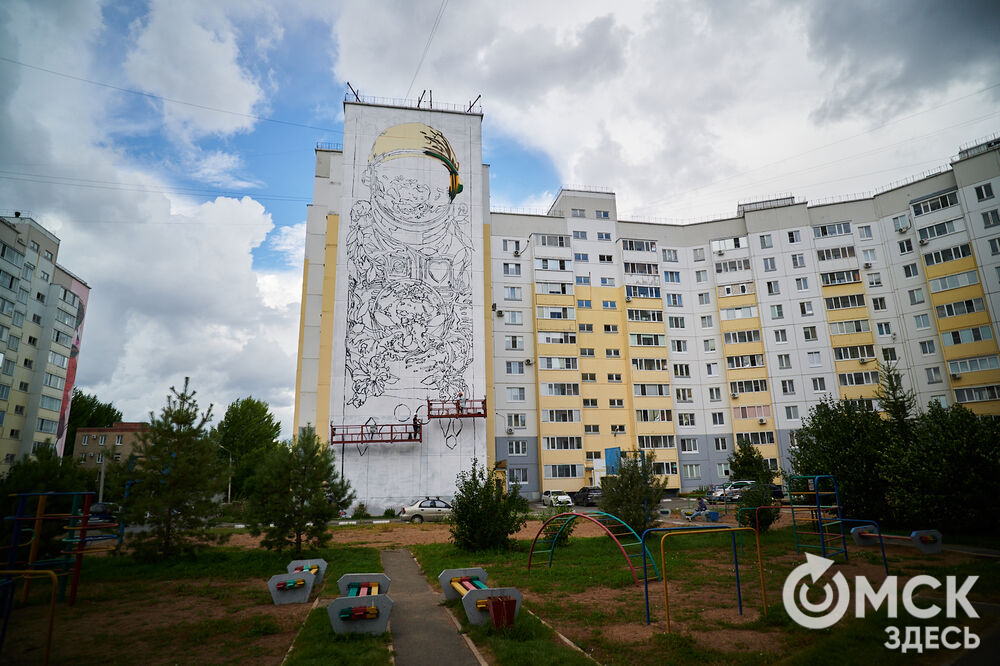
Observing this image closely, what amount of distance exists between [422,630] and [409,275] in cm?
3862

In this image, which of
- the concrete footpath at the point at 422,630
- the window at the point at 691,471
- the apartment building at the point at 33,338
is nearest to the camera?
the concrete footpath at the point at 422,630

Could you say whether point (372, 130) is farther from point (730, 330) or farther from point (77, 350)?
point (77, 350)

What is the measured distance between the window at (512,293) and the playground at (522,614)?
40.4 metres

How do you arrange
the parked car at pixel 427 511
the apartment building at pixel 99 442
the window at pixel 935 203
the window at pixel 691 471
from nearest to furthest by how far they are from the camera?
the parked car at pixel 427 511
the window at pixel 935 203
the window at pixel 691 471
the apartment building at pixel 99 442

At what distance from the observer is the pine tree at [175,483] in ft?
60.5

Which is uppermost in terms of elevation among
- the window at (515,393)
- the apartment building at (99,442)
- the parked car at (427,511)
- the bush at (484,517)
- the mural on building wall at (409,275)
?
the mural on building wall at (409,275)

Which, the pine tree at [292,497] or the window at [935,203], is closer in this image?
the pine tree at [292,497]

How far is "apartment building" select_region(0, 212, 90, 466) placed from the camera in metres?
52.4

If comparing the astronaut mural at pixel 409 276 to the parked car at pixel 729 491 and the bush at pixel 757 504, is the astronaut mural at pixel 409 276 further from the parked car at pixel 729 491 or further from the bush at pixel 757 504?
the bush at pixel 757 504

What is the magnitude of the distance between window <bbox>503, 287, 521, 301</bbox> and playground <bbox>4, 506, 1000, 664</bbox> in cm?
4044

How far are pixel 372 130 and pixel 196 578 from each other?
4253 cm

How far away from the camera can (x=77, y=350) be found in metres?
64.9

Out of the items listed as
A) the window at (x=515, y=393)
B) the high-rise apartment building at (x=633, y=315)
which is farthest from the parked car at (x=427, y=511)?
the window at (x=515, y=393)

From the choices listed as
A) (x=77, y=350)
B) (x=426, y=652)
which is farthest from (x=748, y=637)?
(x=77, y=350)
